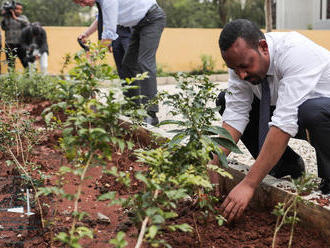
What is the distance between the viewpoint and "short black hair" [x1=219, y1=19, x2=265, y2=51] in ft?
7.38

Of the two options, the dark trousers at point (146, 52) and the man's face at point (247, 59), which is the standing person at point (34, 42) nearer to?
the dark trousers at point (146, 52)

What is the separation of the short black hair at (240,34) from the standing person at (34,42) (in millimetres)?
7529

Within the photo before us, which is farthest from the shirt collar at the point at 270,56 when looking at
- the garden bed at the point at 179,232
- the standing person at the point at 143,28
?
the standing person at the point at 143,28

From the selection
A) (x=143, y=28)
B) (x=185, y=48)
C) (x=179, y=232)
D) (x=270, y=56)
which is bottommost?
(x=185, y=48)

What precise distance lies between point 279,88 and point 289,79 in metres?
0.08

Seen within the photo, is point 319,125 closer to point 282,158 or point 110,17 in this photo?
point 282,158

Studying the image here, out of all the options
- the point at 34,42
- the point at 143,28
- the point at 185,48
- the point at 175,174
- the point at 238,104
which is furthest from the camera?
the point at 185,48

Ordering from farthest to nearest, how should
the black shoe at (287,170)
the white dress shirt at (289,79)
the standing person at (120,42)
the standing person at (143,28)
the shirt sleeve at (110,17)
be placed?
1. the standing person at (120,42)
2. the standing person at (143,28)
3. the shirt sleeve at (110,17)
4. the black shoe at (287,170)
5. the white dress shirt at (289,79)

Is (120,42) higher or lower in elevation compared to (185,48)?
higher

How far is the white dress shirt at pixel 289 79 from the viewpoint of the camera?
223cm

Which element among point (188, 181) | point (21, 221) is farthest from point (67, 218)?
point (188, 181)

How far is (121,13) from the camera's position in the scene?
15.7ft

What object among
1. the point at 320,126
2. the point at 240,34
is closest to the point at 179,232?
the point at 320,126

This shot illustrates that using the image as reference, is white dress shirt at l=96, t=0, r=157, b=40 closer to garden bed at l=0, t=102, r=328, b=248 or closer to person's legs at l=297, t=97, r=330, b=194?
garden bed at l=0, t=102, r=328, b=248
